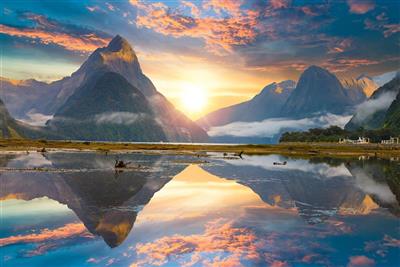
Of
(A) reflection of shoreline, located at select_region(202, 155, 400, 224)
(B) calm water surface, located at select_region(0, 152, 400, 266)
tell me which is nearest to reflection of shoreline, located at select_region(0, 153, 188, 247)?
(B) calm water surface, located at select_region(0, 152, 400, 266)

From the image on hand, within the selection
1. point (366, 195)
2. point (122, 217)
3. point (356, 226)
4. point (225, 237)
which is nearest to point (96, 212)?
point (122, 217)

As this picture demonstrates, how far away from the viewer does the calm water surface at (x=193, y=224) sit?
21.2m

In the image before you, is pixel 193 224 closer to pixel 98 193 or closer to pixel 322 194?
pixel 98 193

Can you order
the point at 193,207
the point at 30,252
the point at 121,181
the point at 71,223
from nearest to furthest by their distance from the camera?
the point at 30,252
the point at 71,223
the point at 193,207
the point at 121,181

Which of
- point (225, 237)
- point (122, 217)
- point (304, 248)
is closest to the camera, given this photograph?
point (304, 248)

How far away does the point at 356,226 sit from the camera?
29.2 m

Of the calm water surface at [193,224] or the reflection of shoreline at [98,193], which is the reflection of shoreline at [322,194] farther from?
the reflection of shoreline at [98,193]

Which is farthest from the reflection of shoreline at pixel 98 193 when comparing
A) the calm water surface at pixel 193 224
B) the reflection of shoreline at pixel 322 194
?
the reflection of shoreline at pixel 322 194

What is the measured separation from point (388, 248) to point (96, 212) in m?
21.5

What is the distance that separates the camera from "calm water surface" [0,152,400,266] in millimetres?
21156

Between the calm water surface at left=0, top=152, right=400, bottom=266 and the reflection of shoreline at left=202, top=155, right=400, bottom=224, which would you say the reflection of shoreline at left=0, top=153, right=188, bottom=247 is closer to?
the calm water surface at left=0, top=152, right=400, bottom=266

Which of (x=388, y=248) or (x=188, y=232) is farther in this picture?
(x=188, y=232)

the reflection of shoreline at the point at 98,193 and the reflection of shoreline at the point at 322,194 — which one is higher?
the reflection of shoreline at the point at 98,193

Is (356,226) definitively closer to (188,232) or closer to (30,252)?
(188,232)
